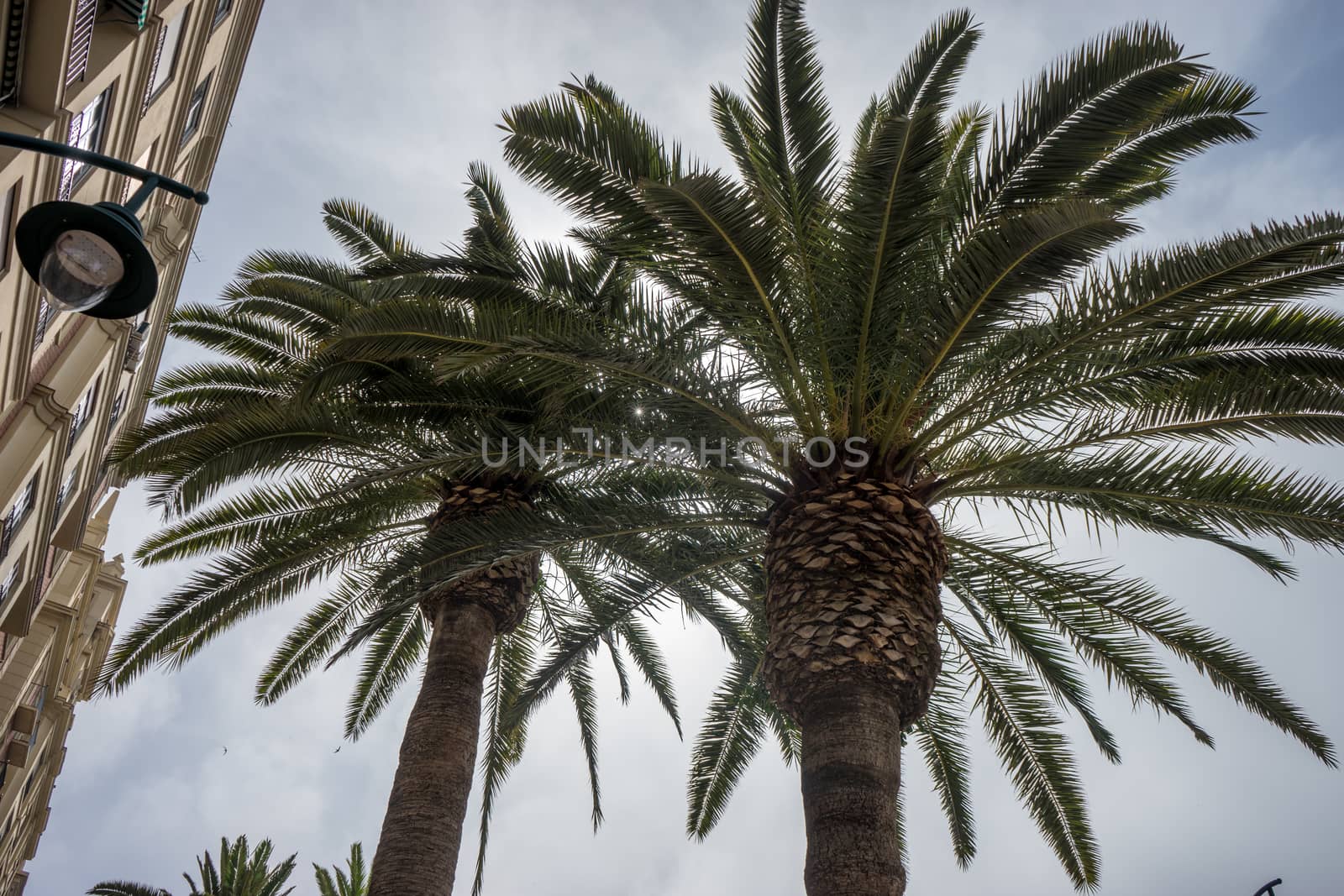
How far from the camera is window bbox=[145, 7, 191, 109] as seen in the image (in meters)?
14.2

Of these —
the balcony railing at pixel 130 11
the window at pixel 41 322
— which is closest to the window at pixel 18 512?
the window at pixel 41 322

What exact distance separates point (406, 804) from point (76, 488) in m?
15.0

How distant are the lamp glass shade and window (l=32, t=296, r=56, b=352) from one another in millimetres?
10253

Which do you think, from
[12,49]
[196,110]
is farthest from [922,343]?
[196,110]

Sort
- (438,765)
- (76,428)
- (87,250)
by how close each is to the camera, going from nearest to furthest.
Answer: (87,250) → (438,765) → (76,428)

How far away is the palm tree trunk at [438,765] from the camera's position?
877 cm

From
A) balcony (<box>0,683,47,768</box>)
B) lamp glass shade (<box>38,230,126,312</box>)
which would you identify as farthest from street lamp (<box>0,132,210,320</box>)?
balcony (<box>0,683,47,768</box>)

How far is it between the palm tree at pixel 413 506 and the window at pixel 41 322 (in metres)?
2.45

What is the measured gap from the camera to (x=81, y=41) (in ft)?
36.1

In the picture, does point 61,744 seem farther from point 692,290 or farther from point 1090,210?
point 1090,210

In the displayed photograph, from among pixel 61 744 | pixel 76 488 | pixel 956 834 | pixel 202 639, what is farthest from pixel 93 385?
pixel 61 744

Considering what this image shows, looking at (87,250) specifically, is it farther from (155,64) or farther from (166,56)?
(166,56)

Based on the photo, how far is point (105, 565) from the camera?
37.0m

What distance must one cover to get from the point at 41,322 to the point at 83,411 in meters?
4.21
